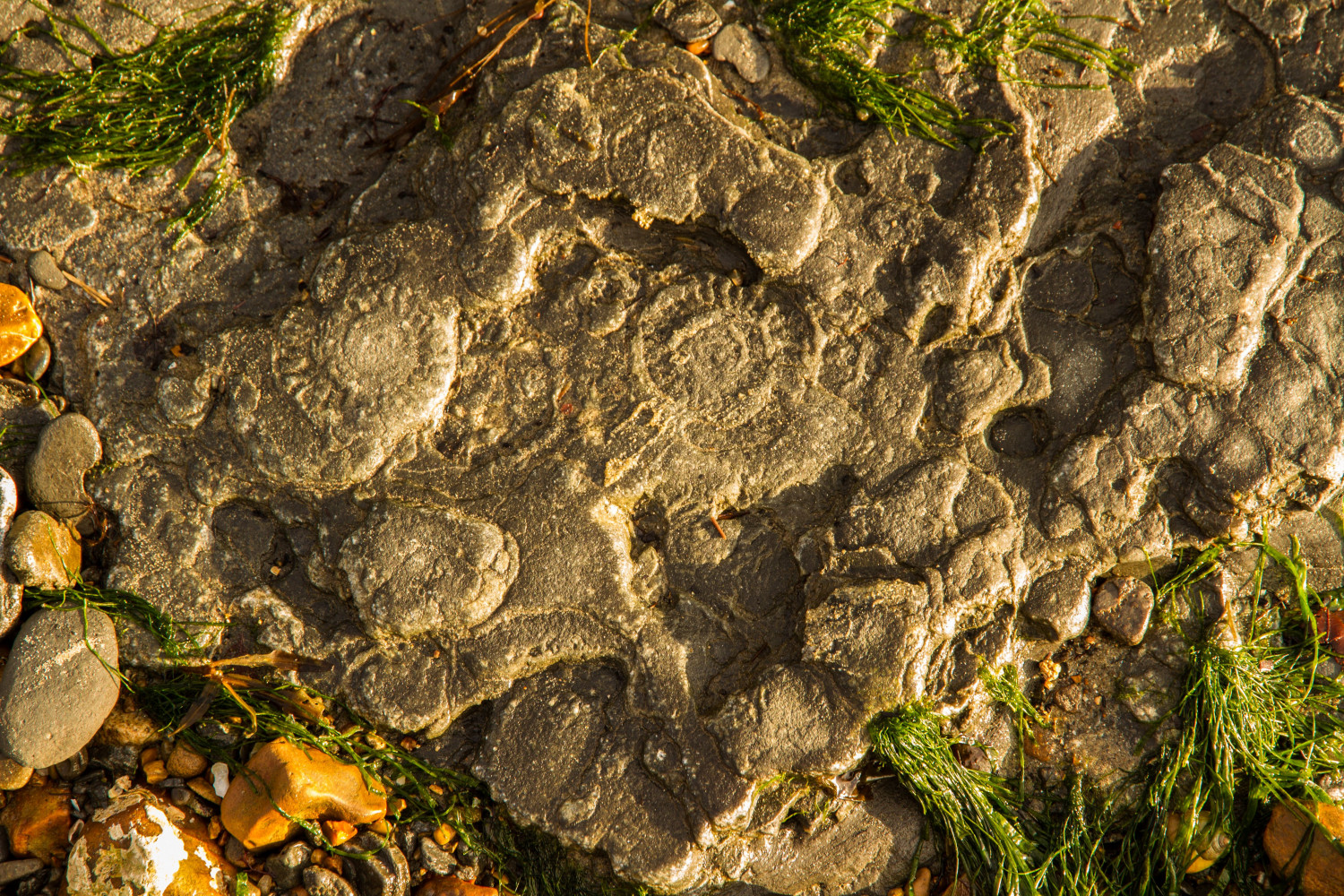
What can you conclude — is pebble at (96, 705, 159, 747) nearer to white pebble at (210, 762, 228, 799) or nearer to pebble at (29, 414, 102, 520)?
white pebble at (210, 762, 228, 799)

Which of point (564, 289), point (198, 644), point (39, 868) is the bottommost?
point (39, 868)

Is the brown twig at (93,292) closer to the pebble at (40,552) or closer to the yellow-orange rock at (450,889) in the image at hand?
the pebble at (40,552)

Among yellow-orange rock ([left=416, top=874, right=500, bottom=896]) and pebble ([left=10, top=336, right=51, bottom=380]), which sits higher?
pebble ([left=10, top=336, right=51, bottom=380])

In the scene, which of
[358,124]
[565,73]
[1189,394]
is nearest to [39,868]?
[358,124]

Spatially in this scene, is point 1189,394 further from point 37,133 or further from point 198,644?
point 37,133

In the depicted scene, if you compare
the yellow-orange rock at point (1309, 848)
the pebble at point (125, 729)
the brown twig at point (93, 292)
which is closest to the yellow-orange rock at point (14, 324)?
the brown twig at point (93, 292)

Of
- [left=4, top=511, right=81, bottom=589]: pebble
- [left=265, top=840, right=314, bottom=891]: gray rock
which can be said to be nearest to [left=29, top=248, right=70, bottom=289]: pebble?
[left=4, top=511, right=81, bottom=589]: pebble

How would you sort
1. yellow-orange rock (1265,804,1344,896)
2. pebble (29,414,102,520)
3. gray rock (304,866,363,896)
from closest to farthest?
yellow-orange rock (1265,804,1344,896) → gray rock (304,866,363,896) → pebble (29,414,102,520)
